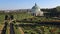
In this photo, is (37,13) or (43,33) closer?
(43,33)

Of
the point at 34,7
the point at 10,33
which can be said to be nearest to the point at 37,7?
the point at 34,7

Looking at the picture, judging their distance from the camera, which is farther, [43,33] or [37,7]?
[37,7]

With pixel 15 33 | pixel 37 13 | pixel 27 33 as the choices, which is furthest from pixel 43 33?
pixel 37 13

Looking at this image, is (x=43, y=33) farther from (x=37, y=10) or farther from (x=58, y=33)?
(x=37, y=10)

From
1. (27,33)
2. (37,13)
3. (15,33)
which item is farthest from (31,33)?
(37,13)

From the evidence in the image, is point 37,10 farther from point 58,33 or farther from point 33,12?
point 58,33

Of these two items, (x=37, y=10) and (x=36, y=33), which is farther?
(x=37, y=10)

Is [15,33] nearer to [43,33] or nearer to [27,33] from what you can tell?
[27,33]
